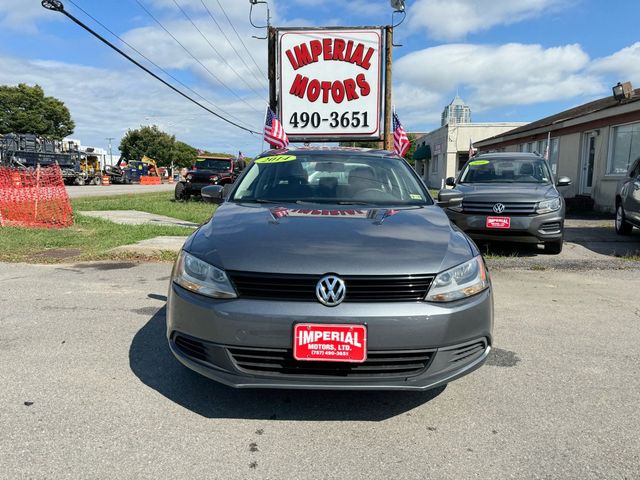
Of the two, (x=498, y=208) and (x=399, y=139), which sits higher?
(x=399, y=139)

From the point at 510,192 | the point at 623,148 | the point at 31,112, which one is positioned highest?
the point at 31,112

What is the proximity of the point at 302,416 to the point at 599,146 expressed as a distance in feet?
49.5

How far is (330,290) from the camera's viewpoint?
247 centimetres

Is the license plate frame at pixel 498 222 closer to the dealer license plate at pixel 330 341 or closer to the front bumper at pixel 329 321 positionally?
the front bumper at pixel 329 321

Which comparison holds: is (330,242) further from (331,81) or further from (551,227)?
(331,81)

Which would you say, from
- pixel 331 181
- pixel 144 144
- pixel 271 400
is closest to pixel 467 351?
pixel 271 400

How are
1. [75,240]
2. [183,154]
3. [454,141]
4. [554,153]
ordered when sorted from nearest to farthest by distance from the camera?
[75,240] → [554,153] → [454,141] → [183,154]

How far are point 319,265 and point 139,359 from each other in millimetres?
1738

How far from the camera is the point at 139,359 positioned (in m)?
3.48

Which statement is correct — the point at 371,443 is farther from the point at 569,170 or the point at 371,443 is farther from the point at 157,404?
the point at 569,170

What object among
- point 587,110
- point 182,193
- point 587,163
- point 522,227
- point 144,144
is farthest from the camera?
point 144,144

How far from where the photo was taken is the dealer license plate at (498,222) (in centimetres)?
741

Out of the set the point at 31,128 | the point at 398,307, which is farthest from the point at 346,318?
the point at 31,128

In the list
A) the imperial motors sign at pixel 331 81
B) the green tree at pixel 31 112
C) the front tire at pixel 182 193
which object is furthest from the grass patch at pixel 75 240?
the green tree at pixel 31 112
